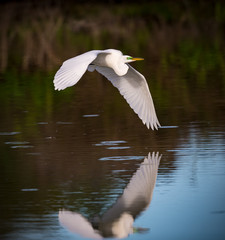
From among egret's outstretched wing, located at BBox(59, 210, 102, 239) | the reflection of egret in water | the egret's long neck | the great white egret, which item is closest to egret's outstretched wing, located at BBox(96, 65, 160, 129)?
the great white egret

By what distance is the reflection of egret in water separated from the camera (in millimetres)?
5176

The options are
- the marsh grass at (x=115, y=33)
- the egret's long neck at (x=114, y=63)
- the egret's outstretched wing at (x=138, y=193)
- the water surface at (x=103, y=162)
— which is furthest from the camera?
the marsh grass at (x=115, y=33)

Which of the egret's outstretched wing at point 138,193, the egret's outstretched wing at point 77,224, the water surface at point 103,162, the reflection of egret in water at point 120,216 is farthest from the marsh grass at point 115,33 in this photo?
the egret's outstretched wing at point 77,224

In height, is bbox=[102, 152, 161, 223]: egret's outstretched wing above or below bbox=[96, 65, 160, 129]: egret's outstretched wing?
below

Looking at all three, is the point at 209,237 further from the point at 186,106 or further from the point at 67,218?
the point at 186,106

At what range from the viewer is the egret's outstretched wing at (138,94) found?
820 cm

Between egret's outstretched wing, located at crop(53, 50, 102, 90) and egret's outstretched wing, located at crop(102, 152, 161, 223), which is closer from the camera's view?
egret's outstretched wing, located at crop(102, 152, 161, 223)

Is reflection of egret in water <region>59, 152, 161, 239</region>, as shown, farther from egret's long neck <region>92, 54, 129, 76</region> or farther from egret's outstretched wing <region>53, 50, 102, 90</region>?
egret's long neck <region>92, 54, 129, 76</region>

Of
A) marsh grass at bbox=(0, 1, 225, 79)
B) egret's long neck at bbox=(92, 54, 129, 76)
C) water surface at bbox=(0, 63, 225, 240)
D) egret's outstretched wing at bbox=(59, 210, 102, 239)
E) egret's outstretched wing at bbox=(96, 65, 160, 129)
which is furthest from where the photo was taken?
marsh grass at bbox=(0, 1, 225, 79)

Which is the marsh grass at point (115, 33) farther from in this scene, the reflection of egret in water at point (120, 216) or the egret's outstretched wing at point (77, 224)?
the egret's outstretched wing at point (77, 224)

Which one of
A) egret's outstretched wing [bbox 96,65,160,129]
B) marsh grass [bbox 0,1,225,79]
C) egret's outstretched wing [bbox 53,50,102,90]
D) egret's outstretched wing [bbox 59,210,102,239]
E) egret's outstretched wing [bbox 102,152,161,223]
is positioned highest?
marsh grass [bbox 0,1,225,79]

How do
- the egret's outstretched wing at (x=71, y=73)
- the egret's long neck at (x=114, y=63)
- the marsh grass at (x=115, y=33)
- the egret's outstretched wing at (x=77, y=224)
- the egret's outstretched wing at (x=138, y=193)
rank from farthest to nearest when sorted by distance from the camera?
the marsh grass at (x=115, y=33), the egret's long neck at (x=114, y=63), the egret's outstretched wing at (x=71, y=73), the egret's outstretched wing at (x=138, y=193), the egret's outstretched wing at (x=77, y=224)

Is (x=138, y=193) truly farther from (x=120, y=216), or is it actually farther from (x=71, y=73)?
(x=71, y=73)

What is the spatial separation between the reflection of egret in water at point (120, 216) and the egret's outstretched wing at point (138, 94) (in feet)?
5.64
